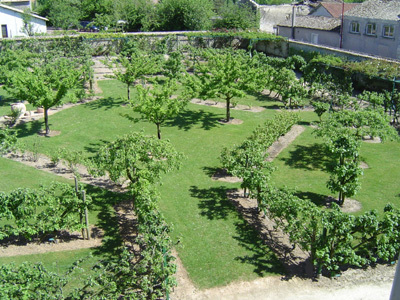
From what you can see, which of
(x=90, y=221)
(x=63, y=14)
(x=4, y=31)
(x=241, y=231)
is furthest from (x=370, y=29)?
(x=63, y=14)

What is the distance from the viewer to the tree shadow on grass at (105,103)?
1109 inches

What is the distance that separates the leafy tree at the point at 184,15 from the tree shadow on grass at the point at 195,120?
26.0 m

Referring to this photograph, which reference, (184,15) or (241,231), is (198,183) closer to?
(241,231)

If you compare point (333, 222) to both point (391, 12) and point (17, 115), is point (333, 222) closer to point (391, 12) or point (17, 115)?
point (17, 115)

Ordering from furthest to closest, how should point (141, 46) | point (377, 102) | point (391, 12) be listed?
1. point (141, 46)
2. point (391, 12)
3. point (377, 102)

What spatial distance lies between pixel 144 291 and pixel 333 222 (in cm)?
556

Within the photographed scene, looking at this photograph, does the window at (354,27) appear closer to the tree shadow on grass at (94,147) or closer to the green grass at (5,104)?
the tree shadow on grass at (94,147)

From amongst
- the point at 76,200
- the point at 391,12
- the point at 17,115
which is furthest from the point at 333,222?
the point at 391,12

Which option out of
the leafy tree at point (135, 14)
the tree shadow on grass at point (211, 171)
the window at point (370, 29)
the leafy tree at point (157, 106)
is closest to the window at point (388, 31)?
the window at point (370, 29)

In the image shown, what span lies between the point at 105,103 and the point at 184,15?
25.6m

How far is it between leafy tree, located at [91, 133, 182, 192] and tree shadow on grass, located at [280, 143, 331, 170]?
290 inches

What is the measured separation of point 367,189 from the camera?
1831 cm

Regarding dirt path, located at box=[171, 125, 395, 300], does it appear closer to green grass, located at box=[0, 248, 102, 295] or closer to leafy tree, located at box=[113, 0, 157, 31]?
green grass, located at box=[0, 248, 102, 295]

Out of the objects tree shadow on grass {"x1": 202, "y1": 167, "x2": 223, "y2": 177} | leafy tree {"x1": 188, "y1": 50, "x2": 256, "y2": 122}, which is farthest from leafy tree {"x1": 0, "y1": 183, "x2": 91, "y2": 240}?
leafy tree {"x1": 188, "y1": 50, "x2": 256, "y2": 122}
